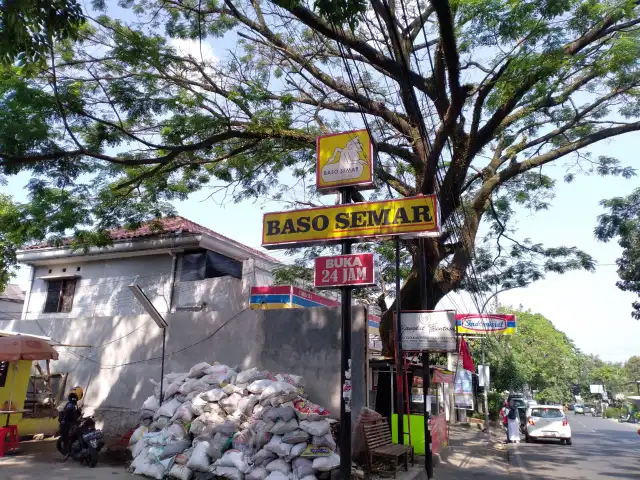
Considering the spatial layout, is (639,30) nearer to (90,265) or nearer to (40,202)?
(40,202)

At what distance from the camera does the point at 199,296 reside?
13.3 m

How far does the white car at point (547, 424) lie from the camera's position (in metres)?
18.9

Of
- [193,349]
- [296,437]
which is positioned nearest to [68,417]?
[193,349]

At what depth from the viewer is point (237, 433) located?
823 cm

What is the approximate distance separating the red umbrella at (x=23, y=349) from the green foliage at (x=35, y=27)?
20.1 ft

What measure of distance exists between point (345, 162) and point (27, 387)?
338 inches

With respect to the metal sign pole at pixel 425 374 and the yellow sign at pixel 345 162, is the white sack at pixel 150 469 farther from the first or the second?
the yellow sign at pixel 345 162

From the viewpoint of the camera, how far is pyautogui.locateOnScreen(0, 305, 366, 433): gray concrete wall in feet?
30.6

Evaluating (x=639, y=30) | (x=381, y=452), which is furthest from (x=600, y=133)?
(x=381, y=452)

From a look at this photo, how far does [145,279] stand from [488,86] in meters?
10.7

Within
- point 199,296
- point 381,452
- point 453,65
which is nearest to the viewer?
point 453,65

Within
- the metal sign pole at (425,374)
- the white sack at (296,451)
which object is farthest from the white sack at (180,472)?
the metal sign pole at (425,374)

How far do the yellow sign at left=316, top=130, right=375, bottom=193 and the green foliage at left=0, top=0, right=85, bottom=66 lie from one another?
→ 4492mm

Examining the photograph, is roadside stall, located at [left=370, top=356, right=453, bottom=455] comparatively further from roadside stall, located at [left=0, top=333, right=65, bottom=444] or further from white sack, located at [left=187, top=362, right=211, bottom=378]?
roadside stall, located at [left=0, top=333, right=65, bottom=444]
